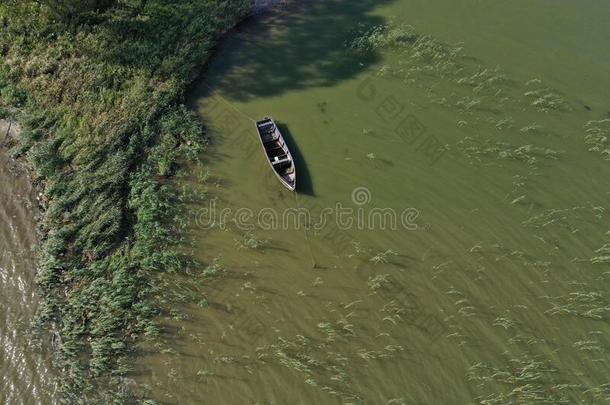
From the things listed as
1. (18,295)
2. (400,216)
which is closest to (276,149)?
(400,216)

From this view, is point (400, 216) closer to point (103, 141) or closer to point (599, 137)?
point (599, 137)

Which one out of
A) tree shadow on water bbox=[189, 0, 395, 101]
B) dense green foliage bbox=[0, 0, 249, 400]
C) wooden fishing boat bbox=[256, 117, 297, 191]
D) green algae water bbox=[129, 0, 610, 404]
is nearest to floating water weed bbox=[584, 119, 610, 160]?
green algae water bbox=[129, 0, 610, 404]

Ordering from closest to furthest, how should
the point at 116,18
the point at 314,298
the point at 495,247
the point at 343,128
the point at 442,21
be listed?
the point at 314,298 → the point at 495,247 → the point at 343,128 → the point at 116,18 → the point at 442,21

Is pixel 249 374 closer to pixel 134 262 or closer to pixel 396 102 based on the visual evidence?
pixel 134 262

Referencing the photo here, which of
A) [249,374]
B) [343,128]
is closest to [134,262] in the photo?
[249,374]

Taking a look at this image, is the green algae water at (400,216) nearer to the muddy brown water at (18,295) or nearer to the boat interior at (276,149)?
the boat interior at (276,149)
